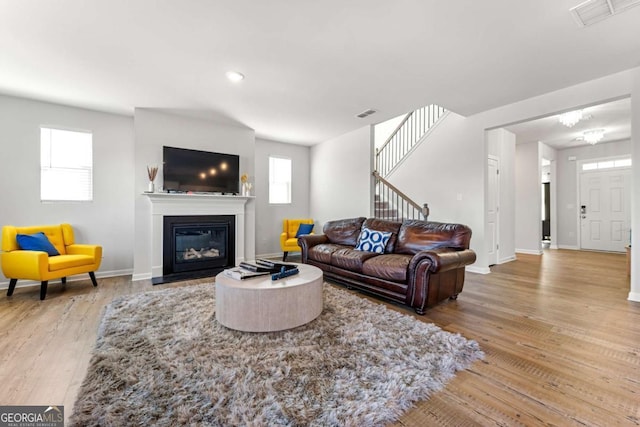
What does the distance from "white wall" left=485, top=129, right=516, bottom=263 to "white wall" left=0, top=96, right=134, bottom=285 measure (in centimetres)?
654

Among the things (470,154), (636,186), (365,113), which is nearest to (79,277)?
(365,113)

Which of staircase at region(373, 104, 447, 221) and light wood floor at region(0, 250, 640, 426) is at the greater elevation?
staircase at region(373, 104, 447, 221)

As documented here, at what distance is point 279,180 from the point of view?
640 cm

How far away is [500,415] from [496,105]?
13.7ft

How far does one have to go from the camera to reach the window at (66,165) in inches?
157

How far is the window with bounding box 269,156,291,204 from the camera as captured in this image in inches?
247

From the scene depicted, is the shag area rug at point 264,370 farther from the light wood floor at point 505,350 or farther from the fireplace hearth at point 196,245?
the fireplace hearth at point 196,245

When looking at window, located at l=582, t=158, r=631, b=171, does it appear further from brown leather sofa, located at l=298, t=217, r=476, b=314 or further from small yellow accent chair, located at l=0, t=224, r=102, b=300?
small yellow accent chair, located at l=0, t=224, r=102, b=300

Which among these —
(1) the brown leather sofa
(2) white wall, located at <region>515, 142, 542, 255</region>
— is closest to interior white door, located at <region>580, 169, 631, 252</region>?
(2) white wall, located at <region>515, 142, 542, 255</region>

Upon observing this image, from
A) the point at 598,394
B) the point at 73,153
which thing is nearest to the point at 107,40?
the point at 73,153

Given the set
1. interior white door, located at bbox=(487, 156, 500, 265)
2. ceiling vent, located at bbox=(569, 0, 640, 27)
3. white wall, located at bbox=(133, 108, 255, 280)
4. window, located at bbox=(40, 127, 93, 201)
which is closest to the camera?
ceiling vent, located at bbox=(569, 0, 640, 27)

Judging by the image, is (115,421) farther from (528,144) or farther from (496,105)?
(528,144)

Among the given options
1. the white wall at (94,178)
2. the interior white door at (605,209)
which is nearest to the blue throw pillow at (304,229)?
the white wall at (94,178)

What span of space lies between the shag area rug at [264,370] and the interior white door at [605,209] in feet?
24.2
